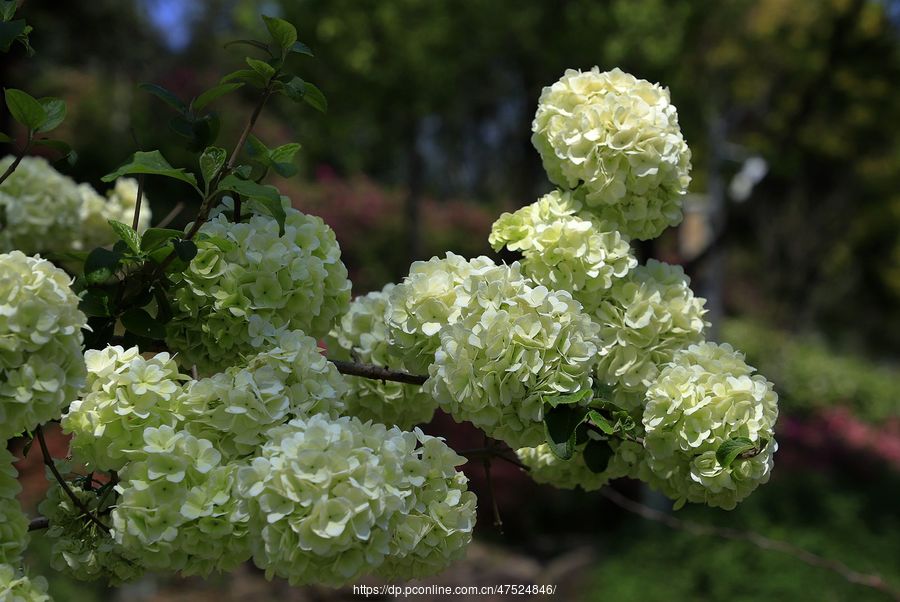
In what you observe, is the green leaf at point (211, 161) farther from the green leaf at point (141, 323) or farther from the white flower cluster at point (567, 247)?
the white flower cluster at point (567, 247)

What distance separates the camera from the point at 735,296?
69.0 feet

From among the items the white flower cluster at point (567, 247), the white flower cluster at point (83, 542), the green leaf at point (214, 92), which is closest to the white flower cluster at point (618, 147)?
the white flower cluster at point (567, 247)

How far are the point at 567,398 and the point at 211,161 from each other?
23.7 inches

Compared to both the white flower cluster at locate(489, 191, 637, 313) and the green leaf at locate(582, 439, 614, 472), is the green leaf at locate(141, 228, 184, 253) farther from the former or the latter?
the green leaf at locate(582, 439, 614, 472)

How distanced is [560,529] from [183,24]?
20.9 meters

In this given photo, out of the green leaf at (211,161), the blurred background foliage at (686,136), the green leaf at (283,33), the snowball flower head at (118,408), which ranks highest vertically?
the blurred background foliage at (686,136)

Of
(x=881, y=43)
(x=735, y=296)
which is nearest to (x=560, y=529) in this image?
(x=881, y=43)

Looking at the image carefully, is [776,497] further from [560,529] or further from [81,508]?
[81,508]

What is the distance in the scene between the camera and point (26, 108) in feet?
3.90

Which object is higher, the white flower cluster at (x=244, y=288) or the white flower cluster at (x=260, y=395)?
the white flower cluster at (x=244, y=288)

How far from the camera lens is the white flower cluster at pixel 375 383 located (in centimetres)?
142

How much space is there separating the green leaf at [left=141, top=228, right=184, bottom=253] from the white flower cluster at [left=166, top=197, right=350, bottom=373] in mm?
41

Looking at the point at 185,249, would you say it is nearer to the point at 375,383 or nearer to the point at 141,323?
the point at 141,323

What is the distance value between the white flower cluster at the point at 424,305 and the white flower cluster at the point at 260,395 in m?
0.12
